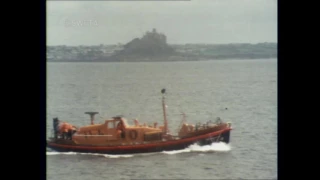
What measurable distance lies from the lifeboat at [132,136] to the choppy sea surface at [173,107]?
0.05ft

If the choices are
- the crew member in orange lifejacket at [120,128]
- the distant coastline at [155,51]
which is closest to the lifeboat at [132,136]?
the crew member in orange lifejacket at [120,128]

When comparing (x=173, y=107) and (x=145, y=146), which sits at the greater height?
(x=173, y=107)

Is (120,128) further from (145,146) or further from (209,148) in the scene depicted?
(209,148)

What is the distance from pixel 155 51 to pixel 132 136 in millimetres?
265

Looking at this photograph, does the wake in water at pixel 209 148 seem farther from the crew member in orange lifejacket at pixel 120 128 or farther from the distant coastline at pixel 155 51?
the distant coastline at pixel 155 51

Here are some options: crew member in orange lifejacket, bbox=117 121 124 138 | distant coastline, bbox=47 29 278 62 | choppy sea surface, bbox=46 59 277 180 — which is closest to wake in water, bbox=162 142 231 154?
choppy sea surface, bbox=46 59 277 180

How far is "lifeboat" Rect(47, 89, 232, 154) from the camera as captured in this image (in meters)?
1.28

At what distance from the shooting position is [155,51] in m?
1.29

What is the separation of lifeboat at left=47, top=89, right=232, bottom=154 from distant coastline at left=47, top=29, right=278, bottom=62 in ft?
0.40

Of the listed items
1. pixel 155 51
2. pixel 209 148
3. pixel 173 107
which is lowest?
pixel 209 148

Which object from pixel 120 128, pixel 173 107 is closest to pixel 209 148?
pixel 173 107

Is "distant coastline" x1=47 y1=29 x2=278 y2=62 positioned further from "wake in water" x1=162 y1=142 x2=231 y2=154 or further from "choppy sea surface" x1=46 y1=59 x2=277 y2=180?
"wake in water" x1=162 y1=142 x2=231 y2=154

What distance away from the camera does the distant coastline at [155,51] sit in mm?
1279
